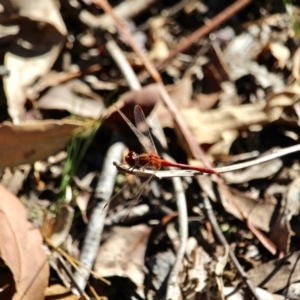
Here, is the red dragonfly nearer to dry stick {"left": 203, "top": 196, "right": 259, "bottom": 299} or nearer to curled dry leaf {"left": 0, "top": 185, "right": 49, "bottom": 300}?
dry stick {"left": 203, "top": 196, "right": 259, "bottom": 299}

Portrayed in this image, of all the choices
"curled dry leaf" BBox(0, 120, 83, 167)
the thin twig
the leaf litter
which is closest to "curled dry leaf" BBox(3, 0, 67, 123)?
the leaf litter

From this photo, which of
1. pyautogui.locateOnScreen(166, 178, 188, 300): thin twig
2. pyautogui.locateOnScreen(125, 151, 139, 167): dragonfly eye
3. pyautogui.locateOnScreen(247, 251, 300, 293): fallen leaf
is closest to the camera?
pyautogui.locateOnScreen(125, 151, 139, 167): dragonfly eye

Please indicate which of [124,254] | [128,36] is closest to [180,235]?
[124,254]

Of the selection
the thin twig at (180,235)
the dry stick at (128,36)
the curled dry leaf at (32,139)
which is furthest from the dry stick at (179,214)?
the curled dry leaf at (32,139)

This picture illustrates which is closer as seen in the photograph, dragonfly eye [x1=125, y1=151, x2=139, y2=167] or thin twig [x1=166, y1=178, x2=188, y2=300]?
dragonfly eye [x1=125, y1=151, x2=139, y2=167]

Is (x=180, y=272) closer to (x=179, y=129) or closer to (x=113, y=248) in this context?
(x=113, y=248)

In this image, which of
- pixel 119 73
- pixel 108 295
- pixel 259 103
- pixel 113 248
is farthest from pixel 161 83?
pixel 108 295

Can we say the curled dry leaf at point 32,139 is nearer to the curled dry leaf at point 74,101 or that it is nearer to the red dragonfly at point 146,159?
the curled dry leaf at point 74,101
